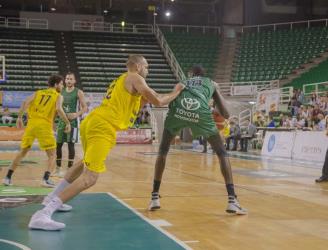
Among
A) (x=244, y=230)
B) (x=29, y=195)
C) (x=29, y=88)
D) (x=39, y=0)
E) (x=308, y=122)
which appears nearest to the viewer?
(x=244, y=230)

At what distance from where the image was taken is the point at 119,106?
17.2 ft

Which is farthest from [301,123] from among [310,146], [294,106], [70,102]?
[70,102]

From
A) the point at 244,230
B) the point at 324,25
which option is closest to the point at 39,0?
the point at 324,25

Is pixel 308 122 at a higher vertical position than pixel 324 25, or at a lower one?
lower

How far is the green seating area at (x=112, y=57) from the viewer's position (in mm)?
31859

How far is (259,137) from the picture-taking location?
2212cm

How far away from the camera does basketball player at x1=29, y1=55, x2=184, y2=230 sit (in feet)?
16.4

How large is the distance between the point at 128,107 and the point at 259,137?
57.2ft

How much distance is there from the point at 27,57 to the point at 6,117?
6971mm

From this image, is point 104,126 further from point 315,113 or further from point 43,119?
point 315,113

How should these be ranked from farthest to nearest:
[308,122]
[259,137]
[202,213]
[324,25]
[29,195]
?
[324,25] < [259,137] < [308,122] < [29,195] < [202,213]

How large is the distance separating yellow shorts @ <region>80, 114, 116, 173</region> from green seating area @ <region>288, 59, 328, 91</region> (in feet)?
78.9

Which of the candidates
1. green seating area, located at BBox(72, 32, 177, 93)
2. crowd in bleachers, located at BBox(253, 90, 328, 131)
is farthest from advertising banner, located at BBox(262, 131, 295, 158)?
green seating area, located at BBox(72, 32, 177, 93)

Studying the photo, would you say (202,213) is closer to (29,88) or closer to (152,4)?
(29,88)
